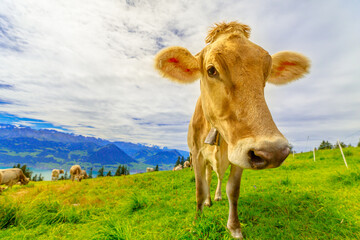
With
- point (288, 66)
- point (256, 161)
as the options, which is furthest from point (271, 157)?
point (288, 66)

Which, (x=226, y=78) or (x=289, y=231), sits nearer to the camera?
(x=226, y=78)

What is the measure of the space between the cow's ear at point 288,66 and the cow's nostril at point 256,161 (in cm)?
246

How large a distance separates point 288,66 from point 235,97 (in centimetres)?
221

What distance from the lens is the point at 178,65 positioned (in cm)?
322

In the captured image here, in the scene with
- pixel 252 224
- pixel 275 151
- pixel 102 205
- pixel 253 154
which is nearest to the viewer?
pixel 275 151

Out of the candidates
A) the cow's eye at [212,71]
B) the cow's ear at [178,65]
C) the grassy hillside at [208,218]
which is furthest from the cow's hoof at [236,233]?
the cow's ear at [178,65]

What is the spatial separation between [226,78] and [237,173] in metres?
1.91

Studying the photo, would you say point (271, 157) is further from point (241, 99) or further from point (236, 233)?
point (236, 233)

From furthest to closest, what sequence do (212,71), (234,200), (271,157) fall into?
1. (234,200)
2. (212,71)
3. (271,157)

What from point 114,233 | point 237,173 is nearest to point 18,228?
point 114,233

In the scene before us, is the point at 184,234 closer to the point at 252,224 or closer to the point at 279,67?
the point at 252,224

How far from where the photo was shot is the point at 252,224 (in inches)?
123

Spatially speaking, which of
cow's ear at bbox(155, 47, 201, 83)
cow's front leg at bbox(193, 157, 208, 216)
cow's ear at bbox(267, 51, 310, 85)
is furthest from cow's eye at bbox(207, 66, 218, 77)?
cow's front leg at bbox(193, 157, 208, 216)

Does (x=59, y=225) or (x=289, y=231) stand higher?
(x=289, y=231)
